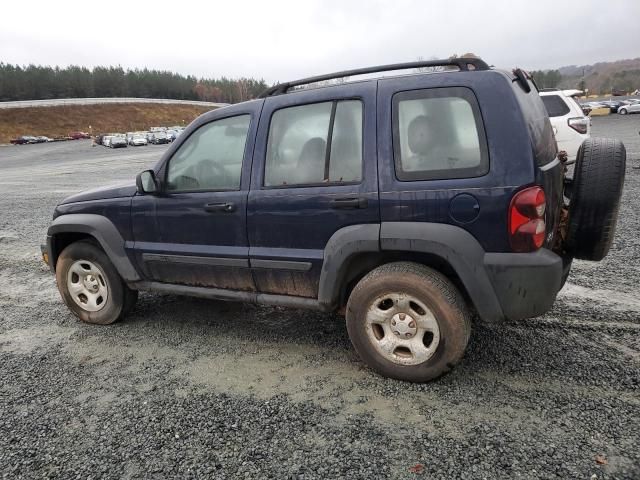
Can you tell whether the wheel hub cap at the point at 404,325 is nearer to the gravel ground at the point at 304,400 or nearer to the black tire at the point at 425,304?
the black tire at the point at 425,304

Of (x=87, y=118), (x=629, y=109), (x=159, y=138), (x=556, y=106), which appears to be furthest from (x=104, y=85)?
(x=556, y=106)

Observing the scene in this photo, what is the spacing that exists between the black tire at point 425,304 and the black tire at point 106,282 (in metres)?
2.26

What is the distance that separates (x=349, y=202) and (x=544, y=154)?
123 cm

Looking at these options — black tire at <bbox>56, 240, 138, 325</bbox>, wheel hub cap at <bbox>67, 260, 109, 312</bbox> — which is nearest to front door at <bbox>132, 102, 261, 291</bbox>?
black tire at <bbox>56, 240, 138, 325</bbox>

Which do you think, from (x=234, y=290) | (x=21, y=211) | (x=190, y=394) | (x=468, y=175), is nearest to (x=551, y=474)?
(x=468, y=175)

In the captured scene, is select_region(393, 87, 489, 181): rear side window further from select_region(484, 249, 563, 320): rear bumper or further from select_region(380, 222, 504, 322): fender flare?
select_region(484, 249, 563, 320): rear bumper

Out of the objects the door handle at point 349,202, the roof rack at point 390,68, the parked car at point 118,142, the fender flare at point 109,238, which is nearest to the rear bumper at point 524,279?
the door handle at point 349,202

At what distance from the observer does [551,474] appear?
2.27 metres

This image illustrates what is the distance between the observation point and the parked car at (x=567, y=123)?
9641 mm

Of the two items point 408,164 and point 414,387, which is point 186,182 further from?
point 414,387

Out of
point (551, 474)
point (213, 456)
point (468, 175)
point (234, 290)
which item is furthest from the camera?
point (234, 290)

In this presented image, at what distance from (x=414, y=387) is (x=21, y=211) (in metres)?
11.1

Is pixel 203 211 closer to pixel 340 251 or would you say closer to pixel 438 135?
pixel 340 251

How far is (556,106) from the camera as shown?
9.92m
